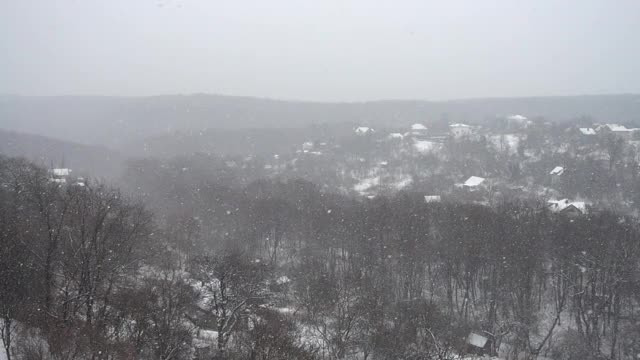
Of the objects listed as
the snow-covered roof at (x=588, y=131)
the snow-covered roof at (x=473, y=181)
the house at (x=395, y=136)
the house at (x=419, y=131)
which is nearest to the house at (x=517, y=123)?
Answer: the snow-covered roof at (x=588, y=131)

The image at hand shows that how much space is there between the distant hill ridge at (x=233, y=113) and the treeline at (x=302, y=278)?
11538cm

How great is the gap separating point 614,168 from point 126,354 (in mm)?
87959

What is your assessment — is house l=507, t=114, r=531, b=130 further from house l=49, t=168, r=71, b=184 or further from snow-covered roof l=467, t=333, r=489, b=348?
house l=49, t=168, r=71, b=184

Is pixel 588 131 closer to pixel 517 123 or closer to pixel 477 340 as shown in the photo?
pixel 517 123

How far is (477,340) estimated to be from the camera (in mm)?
29016

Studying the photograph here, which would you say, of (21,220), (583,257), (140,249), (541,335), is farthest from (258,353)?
(583,257)

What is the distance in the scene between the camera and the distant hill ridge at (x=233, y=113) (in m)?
156

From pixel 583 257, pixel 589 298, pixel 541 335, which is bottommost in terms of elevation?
pixel 541 335

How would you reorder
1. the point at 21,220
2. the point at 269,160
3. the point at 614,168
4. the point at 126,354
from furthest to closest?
the point at 269,160 → the point at 614,168 → the point at 21,220 → the point at 126,354

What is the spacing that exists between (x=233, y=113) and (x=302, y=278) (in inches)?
6152

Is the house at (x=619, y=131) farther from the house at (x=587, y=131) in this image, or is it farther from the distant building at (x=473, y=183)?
the distant building at (x=473, y=183)

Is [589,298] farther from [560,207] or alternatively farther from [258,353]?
[258,353]

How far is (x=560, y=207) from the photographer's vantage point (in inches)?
2180

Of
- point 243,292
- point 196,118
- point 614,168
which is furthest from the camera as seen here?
point 196,118
